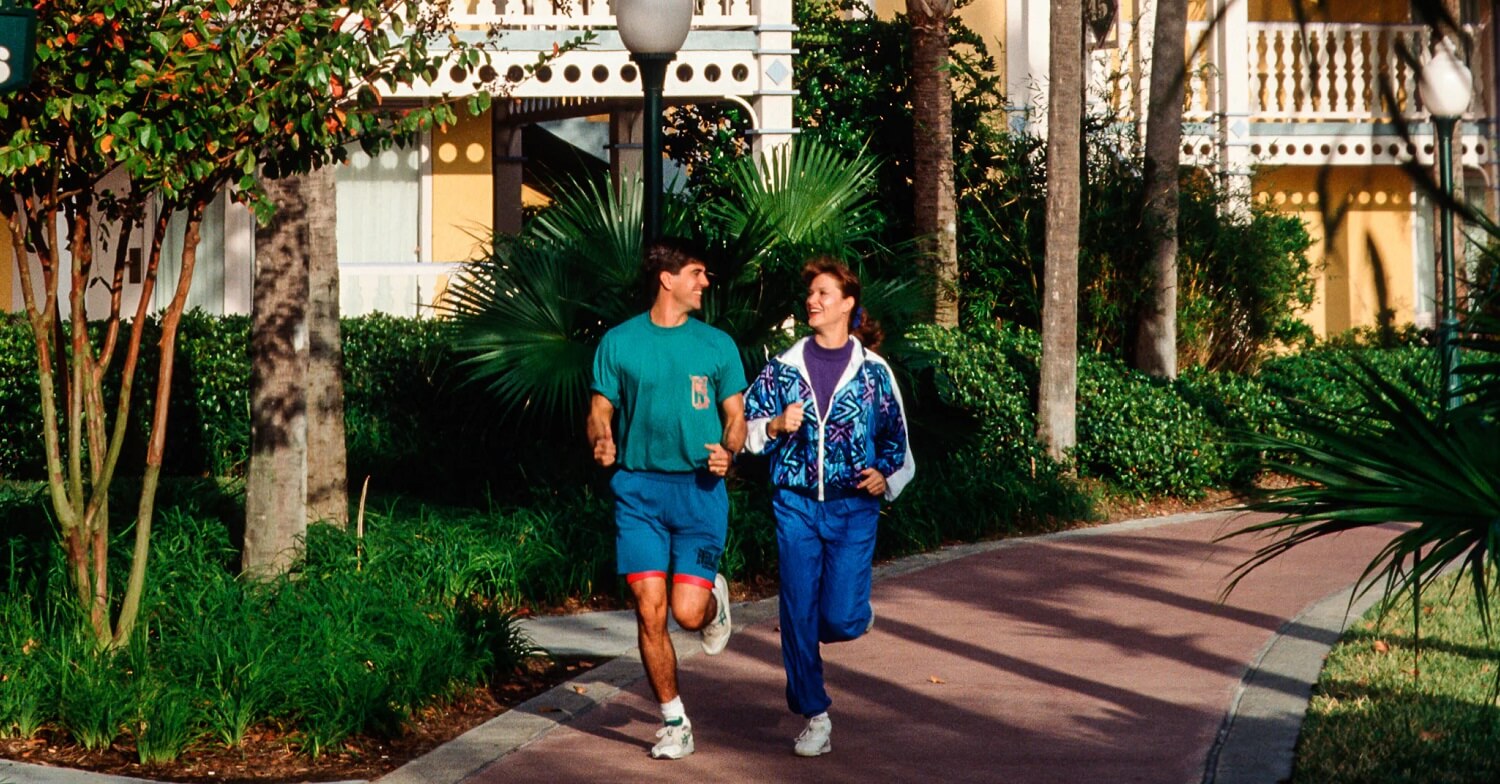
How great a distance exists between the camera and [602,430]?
22.3 ft

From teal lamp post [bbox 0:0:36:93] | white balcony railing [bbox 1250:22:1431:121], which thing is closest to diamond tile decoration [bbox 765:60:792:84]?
white balcony railing [bbox 1250:22:1431:121]

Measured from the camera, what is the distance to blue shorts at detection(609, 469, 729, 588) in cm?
675

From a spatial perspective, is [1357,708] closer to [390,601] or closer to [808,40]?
[390,601]

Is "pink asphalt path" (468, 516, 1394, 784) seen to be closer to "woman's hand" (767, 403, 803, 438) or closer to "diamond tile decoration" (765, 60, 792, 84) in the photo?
"woman's hand" (767, 403, 803, 438)

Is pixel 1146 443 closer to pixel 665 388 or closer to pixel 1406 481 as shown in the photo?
pixel 665 388

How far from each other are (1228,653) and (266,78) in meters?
4.94

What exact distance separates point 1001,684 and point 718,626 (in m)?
1.54

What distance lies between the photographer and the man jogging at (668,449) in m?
6.72

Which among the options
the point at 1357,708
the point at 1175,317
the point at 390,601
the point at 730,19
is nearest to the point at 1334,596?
the point at 1357,708

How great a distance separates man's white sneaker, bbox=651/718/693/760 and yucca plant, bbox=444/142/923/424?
4.18m

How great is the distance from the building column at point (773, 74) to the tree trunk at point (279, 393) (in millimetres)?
7361

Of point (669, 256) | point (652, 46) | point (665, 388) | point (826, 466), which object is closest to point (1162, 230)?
point (652, 46)

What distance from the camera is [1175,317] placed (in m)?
16.1

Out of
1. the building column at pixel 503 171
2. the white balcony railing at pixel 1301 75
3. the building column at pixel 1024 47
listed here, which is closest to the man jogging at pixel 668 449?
the building column at pixel 503 171
